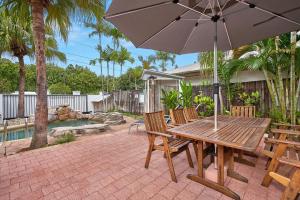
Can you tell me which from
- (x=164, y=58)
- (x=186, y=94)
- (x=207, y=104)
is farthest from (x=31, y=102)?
(x=164, y=58)

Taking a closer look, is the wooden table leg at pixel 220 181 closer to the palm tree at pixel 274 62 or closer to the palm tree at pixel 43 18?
the palm tree at pixel 274 62

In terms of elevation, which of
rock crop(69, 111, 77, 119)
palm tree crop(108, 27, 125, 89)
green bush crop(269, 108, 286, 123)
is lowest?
rock crop(69, 111, 77, 119)

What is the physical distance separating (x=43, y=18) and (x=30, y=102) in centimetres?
878

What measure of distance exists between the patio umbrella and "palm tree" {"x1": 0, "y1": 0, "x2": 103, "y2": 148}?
9.07ft

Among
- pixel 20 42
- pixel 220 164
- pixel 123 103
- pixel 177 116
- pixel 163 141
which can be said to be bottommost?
pixel 220 164

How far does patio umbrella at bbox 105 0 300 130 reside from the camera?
2195 millimetres

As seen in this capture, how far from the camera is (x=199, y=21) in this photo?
2832 millimetres

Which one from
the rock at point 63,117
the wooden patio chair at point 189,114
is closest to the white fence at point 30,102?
the rock at point 63,117

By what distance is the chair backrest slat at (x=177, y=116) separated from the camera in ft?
10.9

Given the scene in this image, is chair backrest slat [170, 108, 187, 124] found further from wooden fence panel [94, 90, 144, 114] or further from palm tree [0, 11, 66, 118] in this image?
wooden fence panel [94, 90, 144, 114]

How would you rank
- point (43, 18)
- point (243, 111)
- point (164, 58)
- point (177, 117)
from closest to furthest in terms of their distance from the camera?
1. point (177, 117)
2. point (243, 111)
3. point (43, 18)
4. point (164, 58)

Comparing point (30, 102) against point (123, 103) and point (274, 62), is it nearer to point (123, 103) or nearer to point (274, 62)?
point (123, 103)

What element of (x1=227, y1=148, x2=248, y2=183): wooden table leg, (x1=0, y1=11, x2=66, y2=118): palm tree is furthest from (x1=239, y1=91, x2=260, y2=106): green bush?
(x1=0, y1=11, x2=66, y2=118): palm tree

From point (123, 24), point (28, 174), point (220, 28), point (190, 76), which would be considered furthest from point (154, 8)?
point (190, 76)
